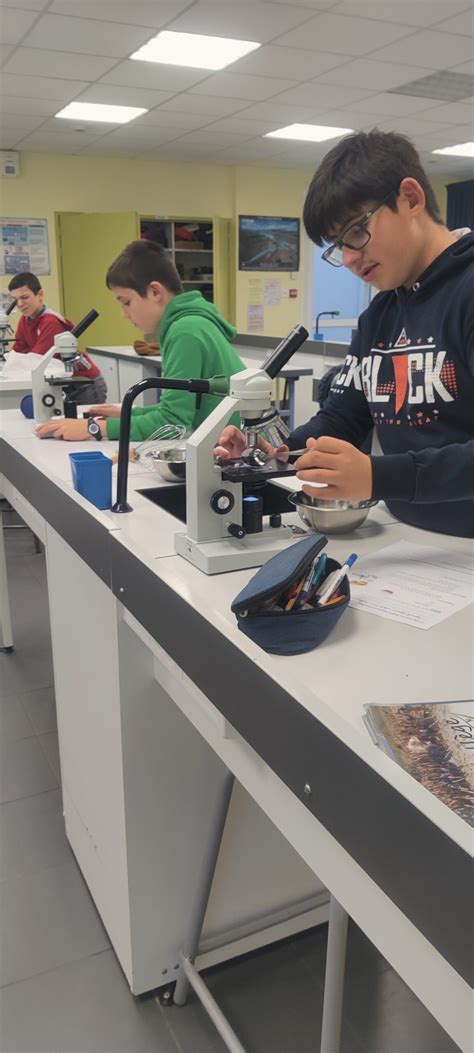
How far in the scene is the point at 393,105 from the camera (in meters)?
5.61

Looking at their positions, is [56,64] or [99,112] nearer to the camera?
[56,64]

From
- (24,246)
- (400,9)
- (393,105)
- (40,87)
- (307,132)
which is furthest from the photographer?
(24,246)

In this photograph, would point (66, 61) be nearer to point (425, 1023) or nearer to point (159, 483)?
point (159, 483)

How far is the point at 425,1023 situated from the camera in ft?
4.72

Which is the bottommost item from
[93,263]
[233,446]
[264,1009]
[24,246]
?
[264,1009]

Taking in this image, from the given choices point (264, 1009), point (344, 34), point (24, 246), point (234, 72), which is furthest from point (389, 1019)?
point (24, 246)

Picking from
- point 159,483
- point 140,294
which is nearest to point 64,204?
point 140,294

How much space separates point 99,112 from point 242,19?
7.28 ft

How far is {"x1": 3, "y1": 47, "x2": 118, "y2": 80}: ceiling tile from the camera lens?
4387mm

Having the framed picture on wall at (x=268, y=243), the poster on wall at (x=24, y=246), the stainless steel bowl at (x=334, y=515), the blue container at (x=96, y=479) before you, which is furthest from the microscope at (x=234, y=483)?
the framed picture on wall at (x=268, y=243)

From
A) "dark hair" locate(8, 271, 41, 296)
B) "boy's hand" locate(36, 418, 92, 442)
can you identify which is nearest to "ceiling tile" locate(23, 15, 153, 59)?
"dark hair" locate(8, 271, 41, 296)

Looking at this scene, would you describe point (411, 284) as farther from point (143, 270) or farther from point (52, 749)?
point (52, 749)

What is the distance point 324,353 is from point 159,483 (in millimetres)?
3938

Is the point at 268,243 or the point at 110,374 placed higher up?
the point at 268,243
